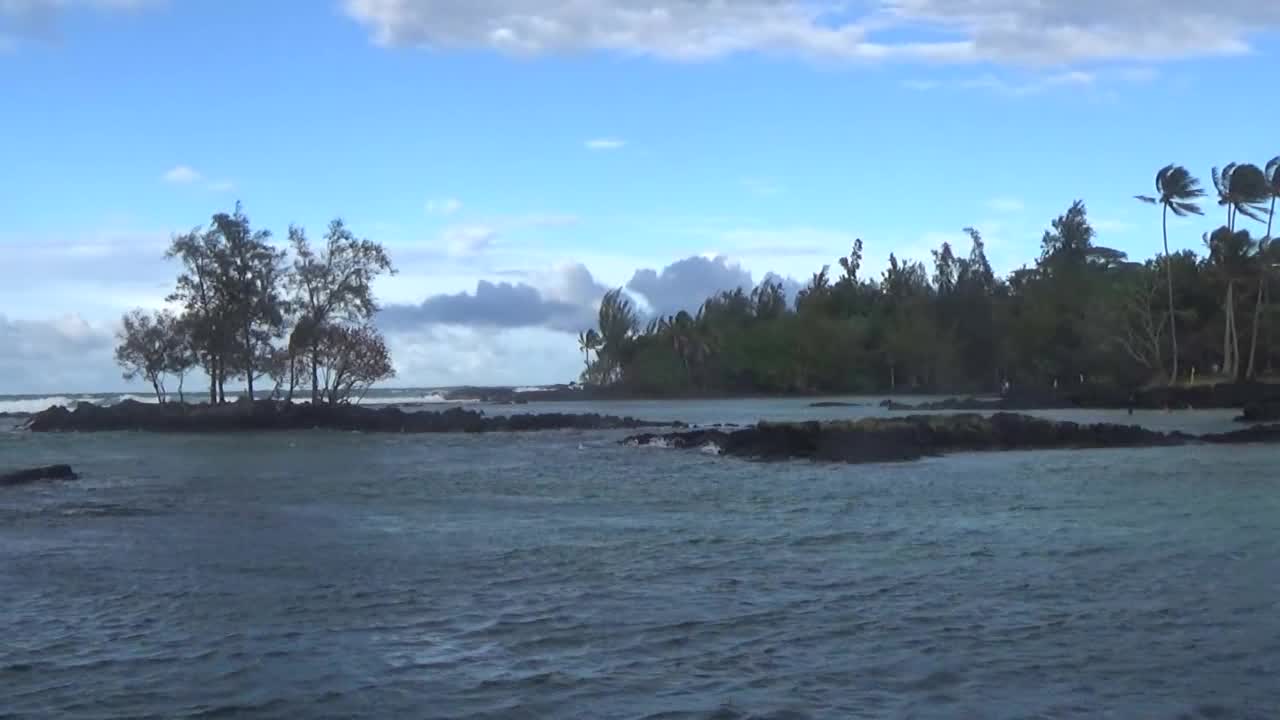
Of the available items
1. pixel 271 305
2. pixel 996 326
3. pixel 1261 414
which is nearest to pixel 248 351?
pixel 271 305

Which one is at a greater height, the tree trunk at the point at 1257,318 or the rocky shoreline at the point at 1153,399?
the tree trunk at the point at 1257,318

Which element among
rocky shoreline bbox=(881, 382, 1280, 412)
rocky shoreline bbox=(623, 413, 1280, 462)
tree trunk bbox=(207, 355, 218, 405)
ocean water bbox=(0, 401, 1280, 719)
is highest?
tree trunk bbox=(207, 355, 218, 405)

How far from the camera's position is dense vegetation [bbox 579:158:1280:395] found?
72375 mm

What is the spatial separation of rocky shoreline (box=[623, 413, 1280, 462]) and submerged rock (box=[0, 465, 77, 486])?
1719 centimetres

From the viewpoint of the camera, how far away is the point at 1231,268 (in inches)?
2793

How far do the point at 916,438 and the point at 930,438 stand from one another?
58 centimetres

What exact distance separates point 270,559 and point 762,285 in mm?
112738

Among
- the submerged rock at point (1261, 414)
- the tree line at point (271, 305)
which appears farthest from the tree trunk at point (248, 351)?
the submerged rock at point (1261, 414)

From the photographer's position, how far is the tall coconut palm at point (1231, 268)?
7038cm

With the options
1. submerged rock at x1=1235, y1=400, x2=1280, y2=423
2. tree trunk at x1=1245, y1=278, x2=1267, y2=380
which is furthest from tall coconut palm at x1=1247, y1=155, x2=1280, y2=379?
submerged rock at x1=1235, y1=400, x2=1280, y2=423

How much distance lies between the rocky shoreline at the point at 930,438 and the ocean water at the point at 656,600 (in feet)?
25.2

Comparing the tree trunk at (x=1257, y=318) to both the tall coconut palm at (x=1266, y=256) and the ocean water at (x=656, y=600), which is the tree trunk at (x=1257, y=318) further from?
the ocean water at (x=656, y=600)

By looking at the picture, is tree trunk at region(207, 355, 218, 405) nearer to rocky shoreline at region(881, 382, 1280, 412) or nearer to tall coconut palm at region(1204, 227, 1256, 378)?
rocky shoreline at region(881, 382, 1280, 412)

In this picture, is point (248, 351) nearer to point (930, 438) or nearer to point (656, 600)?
point (930, 438)
